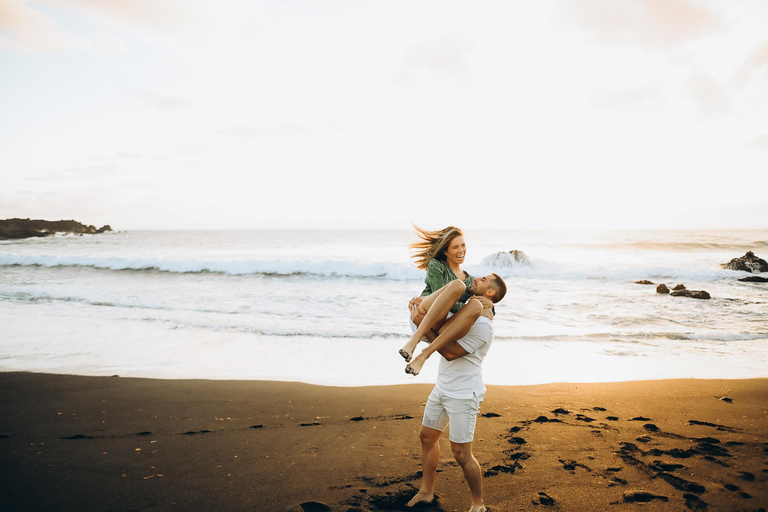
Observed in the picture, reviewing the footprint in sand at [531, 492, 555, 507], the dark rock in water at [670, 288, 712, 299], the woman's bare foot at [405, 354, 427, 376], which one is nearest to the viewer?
the woman's bare foot at [405, 354, 427, 376]

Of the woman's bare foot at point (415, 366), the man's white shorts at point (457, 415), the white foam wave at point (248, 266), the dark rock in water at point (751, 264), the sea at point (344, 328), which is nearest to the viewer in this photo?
the woman's bare foot at point (415, 366)

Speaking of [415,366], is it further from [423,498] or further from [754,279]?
[754,279]

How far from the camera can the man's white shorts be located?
121 inches

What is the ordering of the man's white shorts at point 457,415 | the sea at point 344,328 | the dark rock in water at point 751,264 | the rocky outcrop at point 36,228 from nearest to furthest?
the man's white shorts at point 457,415 → the sea at point 344,328 → the dark rock in water at point 751,264 → the rocky outcrop at point 36,228

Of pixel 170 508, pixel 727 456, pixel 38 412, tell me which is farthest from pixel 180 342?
pixel 727 456

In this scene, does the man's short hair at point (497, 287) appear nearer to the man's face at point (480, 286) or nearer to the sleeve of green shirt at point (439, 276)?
the man's face at point (480, 286)

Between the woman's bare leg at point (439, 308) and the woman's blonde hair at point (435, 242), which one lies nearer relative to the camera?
the woman's bare leg at point (439, 308)

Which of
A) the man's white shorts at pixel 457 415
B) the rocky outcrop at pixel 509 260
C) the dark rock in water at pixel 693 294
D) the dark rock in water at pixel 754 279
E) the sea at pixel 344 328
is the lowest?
the sea at pixel 344 328

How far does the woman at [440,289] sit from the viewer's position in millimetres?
3014

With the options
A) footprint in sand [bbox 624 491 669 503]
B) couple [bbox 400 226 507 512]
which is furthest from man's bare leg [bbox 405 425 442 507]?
footprint in sand [bbox 624 491 669 503]

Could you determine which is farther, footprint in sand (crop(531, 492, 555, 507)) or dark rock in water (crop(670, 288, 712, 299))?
dark rock in water (crop(670, 288, 712, 299))

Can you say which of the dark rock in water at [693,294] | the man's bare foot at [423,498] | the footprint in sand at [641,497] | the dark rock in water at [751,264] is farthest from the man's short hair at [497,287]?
the dark rock in water at [751,264]

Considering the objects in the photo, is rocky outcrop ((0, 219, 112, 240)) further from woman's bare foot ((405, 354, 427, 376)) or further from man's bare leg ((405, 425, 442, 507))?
woman's bare foot ((405, 354, 427, 376))

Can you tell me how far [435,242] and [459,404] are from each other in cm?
131
